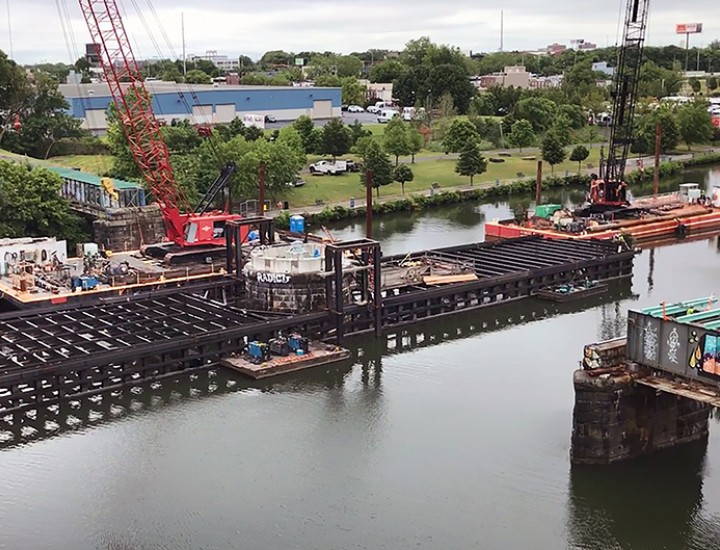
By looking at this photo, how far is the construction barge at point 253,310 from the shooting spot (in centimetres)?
2286

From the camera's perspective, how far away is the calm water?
649 inches

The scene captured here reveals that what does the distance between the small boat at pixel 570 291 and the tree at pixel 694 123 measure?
46.6 metres

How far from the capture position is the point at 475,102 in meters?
92.8

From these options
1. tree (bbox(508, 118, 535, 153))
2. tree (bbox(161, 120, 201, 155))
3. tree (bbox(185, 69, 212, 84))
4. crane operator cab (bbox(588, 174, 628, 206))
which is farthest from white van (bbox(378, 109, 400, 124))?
crane operator cab (bbox(588, 174, 628, 206))

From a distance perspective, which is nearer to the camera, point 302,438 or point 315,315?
point 302,438

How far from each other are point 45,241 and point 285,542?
19723 millimetres

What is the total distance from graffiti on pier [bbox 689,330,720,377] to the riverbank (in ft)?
97.5

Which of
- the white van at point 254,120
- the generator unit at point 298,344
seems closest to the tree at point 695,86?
the white van at point 254,120

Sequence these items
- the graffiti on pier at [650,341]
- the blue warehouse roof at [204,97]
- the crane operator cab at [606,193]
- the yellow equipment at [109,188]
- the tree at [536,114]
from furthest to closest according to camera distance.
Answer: the tree at [536,114], the blue warehouse roof at [204,97], the crane operator cab at [606,193], the yellow equipment at [109,188], the graffiti on pier at [650,341]

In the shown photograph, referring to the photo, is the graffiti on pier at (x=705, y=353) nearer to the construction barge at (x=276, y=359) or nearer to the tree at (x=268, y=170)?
the construction barge at (x=276, y=359)

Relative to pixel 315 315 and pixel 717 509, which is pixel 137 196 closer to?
pixel 315 315

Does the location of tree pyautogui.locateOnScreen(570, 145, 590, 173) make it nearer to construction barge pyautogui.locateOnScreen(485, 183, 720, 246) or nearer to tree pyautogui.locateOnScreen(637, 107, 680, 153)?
tree pyautogui.locateOnScreen(637, 107, 680, 153)

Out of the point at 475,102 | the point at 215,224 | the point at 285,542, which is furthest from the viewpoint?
the point at 475,102

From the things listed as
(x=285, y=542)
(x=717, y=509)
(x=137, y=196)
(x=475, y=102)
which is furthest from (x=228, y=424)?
(x=475, y=102)
